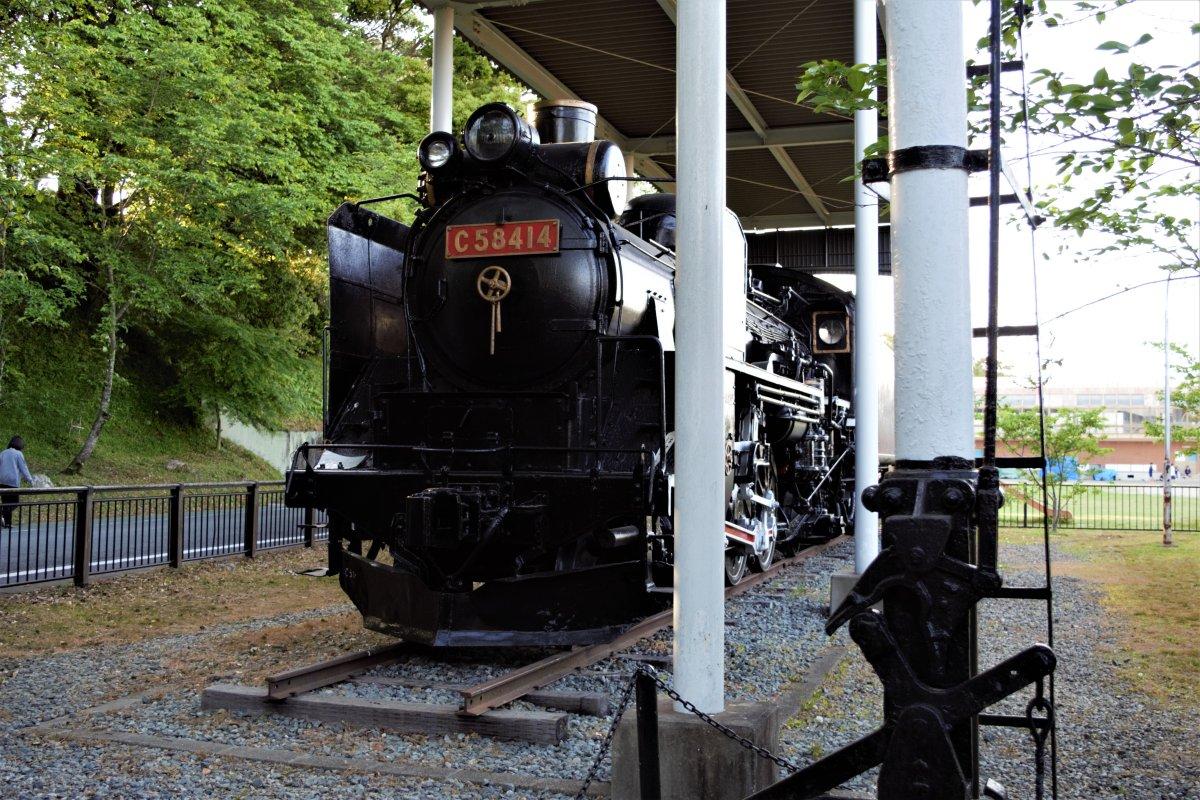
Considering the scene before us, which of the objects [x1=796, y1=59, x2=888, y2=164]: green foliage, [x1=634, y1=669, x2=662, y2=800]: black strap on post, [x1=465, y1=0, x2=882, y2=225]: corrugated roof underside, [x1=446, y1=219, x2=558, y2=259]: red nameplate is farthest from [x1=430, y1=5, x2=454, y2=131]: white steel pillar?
[x1=634, y1=669, x2=662, y2=800]: black strap on post

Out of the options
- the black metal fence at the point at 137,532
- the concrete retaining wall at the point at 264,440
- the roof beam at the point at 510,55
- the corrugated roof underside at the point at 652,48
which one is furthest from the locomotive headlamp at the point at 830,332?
the concrete retaining wall at the point at 264,440

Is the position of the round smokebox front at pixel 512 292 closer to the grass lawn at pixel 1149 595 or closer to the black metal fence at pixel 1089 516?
the grass lawn at pixel 1149 595

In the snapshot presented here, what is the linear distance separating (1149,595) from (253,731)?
9.55 m

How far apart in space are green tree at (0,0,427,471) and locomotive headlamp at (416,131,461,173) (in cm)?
961

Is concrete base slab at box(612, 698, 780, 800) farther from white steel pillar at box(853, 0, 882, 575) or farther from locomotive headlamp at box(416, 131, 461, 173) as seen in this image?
white steel pillar at box(853, 0, 882, 575)

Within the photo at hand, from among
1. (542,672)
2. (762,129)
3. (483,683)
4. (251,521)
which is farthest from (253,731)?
(762,129)

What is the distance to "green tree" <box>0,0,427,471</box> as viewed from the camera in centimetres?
1516

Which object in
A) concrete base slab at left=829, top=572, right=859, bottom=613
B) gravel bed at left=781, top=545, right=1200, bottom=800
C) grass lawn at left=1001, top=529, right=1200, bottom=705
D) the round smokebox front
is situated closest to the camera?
gravel bed at left=781, top=545, right=1200, bottom=800

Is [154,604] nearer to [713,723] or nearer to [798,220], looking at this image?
[713,723]

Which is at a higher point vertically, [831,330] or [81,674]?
[831,330]

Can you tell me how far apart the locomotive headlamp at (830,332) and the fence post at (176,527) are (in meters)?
8.36

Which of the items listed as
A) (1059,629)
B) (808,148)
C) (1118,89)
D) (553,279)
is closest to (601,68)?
(808,148)

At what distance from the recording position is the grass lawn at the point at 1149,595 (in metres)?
6.84

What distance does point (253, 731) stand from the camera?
16.9ft
